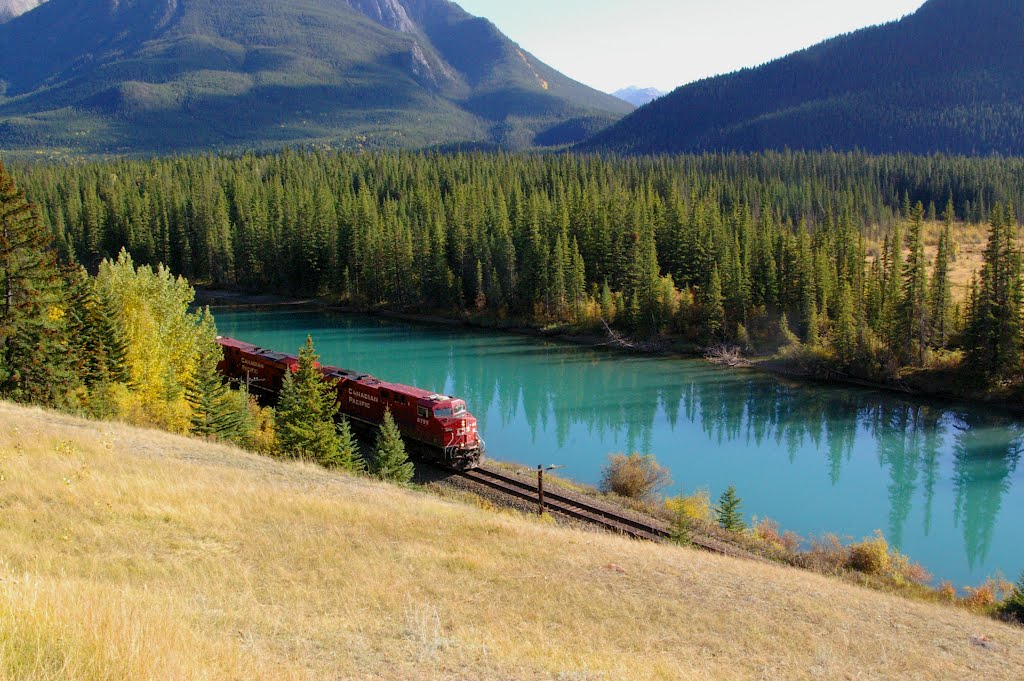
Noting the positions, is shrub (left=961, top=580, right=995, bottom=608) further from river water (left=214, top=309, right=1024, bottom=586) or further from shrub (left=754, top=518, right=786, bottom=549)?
shrub (left=754, top=518, right=786, bottom=549)

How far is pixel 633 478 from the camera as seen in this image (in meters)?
36.7

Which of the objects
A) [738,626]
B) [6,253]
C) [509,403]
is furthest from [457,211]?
[738,626]

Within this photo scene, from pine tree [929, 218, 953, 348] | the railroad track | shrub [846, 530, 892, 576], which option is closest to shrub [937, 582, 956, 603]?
shrub [846, 530, 892, 576]

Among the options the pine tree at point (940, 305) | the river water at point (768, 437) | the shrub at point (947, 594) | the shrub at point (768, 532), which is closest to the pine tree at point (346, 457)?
the river water at point (768, 437)

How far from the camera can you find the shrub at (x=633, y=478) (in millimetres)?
36688

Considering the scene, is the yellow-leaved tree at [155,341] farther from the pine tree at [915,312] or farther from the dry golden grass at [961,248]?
the dry golden grass at [961,248]

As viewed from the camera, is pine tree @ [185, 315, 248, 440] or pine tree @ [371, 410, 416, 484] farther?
pine tree @ [185, 315, 248, 440]

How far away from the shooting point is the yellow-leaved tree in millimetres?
37031

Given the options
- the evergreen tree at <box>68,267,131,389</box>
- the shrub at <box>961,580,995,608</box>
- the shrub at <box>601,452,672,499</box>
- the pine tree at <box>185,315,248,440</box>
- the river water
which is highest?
the evergreen tree at <box>68,267,131,389</box>

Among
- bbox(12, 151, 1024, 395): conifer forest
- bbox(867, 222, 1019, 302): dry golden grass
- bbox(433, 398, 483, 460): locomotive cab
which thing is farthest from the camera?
bbox(867, 222, 1019, 302): dry golden grass

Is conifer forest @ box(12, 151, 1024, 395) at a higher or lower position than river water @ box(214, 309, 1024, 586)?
higher

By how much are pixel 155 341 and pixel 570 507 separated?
2281 centimetres

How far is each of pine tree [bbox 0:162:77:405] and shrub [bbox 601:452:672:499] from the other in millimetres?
24833

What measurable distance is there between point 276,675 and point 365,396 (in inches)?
1287
